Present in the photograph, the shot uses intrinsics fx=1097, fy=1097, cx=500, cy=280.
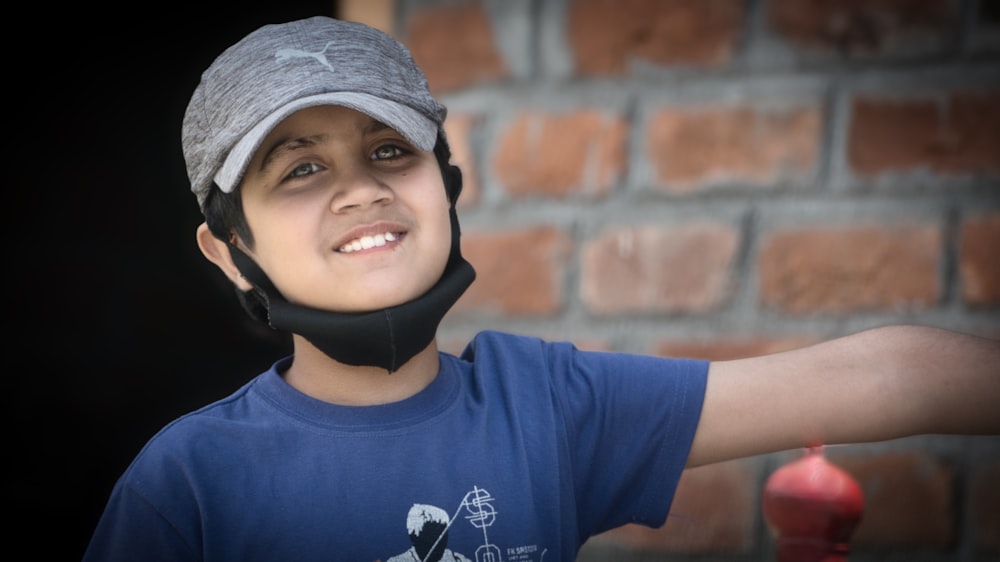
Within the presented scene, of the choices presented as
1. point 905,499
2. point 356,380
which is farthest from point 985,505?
A: point 356,380

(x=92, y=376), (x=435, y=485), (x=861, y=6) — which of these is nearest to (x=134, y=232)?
(x=92, y=376)

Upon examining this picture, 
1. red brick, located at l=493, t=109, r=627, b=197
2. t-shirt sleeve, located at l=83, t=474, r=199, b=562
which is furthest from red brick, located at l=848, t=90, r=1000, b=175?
t-shirt sleeve, located at l=83, t=474, r=199, b=562

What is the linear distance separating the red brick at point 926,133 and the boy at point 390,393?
0.73 ft

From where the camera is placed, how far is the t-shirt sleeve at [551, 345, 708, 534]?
1.27 metres

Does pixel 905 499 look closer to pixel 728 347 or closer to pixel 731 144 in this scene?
pixel 728 347

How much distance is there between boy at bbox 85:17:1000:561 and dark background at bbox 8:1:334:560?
3.76ft

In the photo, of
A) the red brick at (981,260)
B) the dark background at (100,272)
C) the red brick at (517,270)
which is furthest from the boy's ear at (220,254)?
the dark background at (100,272)

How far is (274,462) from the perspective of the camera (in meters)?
1.20

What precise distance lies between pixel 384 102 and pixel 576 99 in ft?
1.07

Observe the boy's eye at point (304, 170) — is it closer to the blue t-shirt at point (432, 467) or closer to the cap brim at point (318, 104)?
the cap brim at point (318, 104)

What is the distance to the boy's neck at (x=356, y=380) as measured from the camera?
1.27 m

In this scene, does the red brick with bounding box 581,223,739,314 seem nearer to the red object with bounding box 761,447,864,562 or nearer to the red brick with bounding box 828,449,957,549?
the red brick with bounding box 828,449,957,549

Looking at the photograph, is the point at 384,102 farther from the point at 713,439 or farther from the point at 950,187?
A: the point at 950,187

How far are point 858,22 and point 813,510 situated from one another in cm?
79
